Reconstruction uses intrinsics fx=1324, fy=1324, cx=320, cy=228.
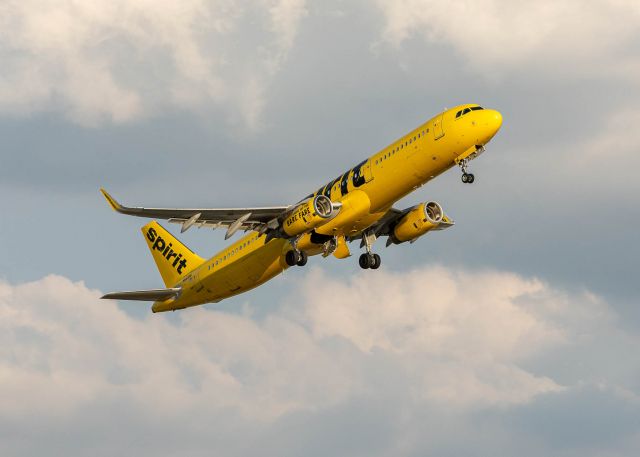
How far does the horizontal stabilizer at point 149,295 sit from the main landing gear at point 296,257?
1152 centimetres

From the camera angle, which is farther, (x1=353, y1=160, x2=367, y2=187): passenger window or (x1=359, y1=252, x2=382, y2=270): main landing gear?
(x1=359, y1=252, x2=382, y2=270): main landing gear

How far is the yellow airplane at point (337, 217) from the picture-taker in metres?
73.1

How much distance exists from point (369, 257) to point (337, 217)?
847cm

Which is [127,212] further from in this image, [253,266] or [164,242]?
[164,242]

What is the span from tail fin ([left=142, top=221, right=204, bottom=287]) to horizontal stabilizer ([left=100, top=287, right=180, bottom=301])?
2.78 m

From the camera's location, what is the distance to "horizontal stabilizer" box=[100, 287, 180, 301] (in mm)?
84250

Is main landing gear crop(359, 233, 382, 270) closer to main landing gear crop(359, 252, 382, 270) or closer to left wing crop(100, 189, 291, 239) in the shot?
main landing gear crop(359, 252, 382, 270)

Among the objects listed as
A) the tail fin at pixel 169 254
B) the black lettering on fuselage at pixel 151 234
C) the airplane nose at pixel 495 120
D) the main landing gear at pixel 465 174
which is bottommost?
the main landing gear at pixel 465 174

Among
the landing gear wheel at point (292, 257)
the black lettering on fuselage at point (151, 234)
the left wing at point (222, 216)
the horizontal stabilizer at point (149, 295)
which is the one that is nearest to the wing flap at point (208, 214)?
the left wing at point (222, 216)

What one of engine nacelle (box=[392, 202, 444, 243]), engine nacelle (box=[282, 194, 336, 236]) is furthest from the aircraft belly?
engine nacelle (box=[392, 202, 444, 243])

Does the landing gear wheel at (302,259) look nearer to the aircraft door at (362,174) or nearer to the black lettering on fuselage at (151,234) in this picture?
the aircraft door at (362,174)

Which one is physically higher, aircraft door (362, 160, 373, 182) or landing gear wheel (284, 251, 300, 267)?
aircraft door (362, 160, 373, 182)

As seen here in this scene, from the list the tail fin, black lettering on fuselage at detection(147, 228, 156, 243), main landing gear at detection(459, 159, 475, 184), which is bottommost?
main landing gear at detection(459, 159, 475, 184)

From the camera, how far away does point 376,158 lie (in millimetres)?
76000
